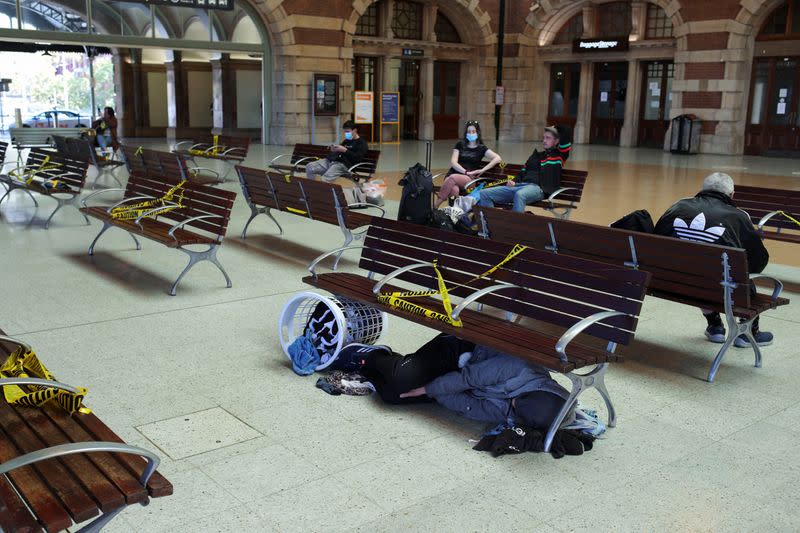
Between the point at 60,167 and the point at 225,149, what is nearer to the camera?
the point at 60,167

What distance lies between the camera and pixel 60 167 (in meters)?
10.9

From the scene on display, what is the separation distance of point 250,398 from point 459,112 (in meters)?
27.2

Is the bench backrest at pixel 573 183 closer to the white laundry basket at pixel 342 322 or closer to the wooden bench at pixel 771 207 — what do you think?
the wooden bench at pixel 771 207

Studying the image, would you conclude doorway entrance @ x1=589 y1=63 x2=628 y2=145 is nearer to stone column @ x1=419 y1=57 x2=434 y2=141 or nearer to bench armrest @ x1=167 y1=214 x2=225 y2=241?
stone column @ x1=419 y1=57 x2=434 y2=141

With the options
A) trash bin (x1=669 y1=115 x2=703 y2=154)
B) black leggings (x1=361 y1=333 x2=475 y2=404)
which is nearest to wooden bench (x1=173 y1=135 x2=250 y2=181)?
black leggings (x1=361 y1=333 x2=475 y2=404)

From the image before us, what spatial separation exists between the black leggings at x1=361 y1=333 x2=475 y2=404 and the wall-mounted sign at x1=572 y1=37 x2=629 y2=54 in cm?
2432

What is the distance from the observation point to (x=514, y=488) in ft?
11.7

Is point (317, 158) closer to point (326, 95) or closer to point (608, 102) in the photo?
point (326, 95)

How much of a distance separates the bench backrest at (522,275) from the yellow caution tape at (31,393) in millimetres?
2504

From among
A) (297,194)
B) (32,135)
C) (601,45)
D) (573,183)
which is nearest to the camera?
(297,194)

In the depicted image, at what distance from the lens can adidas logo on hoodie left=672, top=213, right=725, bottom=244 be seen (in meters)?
5.58

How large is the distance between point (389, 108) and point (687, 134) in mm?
9659

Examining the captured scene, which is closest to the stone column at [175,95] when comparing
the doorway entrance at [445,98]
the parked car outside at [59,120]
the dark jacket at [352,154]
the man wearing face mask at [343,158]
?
the parked car outside at [59,120]

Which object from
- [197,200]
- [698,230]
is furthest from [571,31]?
[698,230]
